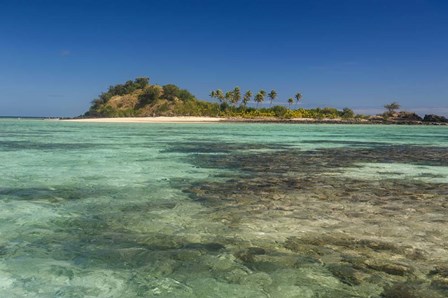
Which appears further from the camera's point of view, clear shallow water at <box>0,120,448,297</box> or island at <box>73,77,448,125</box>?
island at <box>73,77,448,125</box>

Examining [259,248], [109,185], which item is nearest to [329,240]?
[259,248]

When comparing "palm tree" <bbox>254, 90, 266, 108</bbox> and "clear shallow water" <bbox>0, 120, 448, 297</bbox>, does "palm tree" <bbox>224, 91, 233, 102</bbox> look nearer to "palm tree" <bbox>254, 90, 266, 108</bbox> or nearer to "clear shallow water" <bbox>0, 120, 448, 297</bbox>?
"palm tree" <bbox>254, 90, 266, 108</bbox>

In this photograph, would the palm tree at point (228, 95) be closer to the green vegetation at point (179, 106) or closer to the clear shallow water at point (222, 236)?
the green vegetation at point (179, 106)

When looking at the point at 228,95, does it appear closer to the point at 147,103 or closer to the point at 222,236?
the point at 147,103

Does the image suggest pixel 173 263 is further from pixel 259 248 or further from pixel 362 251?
pixel 362 251

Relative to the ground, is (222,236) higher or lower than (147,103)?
lower

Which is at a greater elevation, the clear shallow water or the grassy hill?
the grassy hill

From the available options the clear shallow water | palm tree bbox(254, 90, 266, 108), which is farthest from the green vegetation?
the clear shallow water

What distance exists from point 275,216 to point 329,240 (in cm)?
146

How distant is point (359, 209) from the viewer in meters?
7.54

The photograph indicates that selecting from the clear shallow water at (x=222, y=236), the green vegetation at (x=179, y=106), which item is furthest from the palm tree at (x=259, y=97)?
the clear shallow water at (x=222, y=236)

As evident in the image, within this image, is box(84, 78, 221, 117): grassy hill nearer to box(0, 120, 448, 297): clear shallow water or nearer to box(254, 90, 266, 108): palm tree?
box(254, 90, 266, 108): palm tree

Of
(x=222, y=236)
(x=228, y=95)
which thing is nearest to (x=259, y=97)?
(x=228, y=95)

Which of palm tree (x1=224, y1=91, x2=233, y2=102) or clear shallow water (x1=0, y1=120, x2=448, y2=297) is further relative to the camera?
palm tree (x1=224, y1=91, x2=233, y2=102)
